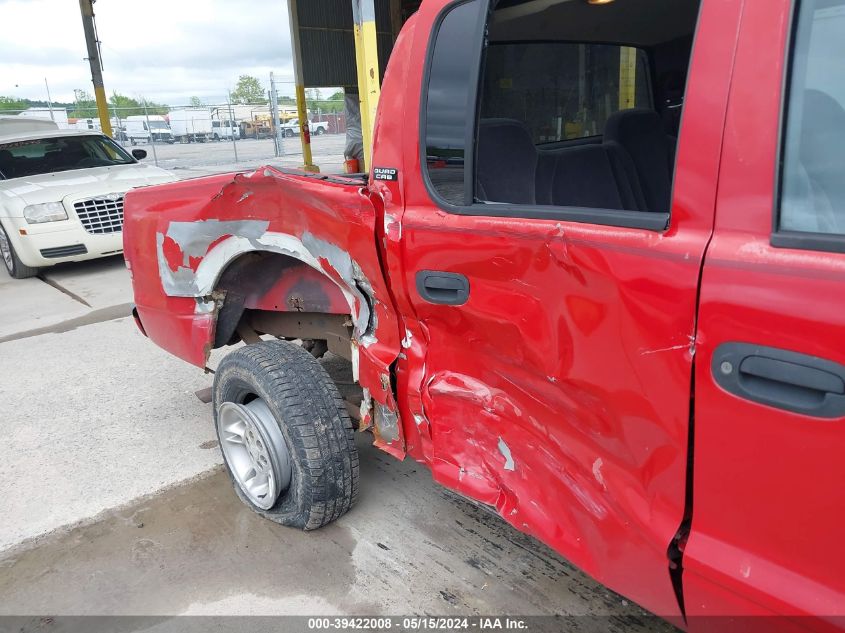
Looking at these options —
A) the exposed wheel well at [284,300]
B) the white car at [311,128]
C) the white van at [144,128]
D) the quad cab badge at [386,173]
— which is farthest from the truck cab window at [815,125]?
the white van at [144,128]

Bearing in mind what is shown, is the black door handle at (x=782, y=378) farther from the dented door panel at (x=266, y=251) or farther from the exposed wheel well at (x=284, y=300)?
the exposed wheel well at (x=284, y=300)

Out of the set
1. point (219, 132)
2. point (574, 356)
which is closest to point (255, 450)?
point (574, 356)

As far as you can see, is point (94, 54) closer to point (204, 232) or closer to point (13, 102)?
→ point (204, 232)

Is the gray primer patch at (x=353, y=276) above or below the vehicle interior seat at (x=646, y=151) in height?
below

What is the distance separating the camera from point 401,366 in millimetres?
2225

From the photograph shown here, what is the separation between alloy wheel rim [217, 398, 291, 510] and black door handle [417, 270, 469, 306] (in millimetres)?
1019

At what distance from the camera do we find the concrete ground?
2.40 meters

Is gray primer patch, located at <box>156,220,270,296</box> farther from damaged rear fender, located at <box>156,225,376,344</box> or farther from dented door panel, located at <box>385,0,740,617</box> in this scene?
dented door panel, located at <box>385,0,740,617</box>

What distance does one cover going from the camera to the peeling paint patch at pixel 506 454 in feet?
6.24

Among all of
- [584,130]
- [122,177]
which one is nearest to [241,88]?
[122,177]

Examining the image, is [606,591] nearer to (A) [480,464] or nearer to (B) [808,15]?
(A) [480,464]

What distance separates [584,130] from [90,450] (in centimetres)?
330

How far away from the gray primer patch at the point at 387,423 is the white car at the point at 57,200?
6.16m

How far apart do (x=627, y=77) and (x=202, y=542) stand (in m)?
3.22
